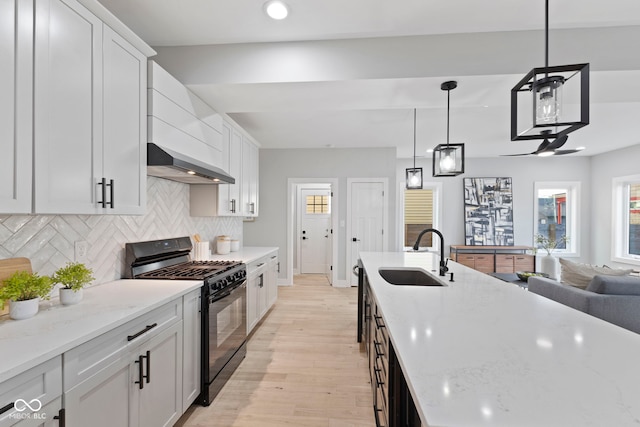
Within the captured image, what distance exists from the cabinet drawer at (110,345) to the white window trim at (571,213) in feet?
23.3

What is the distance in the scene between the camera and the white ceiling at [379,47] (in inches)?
77.2

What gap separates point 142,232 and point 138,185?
24.4 inches

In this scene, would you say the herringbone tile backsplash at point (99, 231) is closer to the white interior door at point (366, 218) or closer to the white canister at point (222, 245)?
the white canister at point (222, 245)

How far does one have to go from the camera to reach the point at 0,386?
0.86 m

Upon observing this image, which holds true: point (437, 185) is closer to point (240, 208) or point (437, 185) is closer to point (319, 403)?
point (240, 208)

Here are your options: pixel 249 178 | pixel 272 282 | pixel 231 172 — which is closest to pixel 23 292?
pixel 231 172

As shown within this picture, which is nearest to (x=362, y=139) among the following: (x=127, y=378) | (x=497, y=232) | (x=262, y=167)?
(x=262, y=167)

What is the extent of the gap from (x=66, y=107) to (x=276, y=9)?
1353mm

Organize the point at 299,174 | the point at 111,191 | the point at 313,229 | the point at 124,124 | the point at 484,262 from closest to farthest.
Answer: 1. the point at 111,191
2. the point at 124,124
3. the point at 299,174
4. the point at 484,262
5. the point at 313,229

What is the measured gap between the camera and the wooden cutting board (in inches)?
52.2

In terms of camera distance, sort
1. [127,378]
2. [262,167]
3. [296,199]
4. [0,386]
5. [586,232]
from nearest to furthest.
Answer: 1. [0,386]
2. [127,378]
3. [262,167]
4. [586,232]
5. [296,199]

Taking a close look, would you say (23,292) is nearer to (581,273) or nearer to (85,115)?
(85,115)

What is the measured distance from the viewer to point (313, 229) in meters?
7.05

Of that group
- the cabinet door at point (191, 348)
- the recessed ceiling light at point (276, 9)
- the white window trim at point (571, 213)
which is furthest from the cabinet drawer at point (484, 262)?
the recessed ceiling light at point (276, 9)
